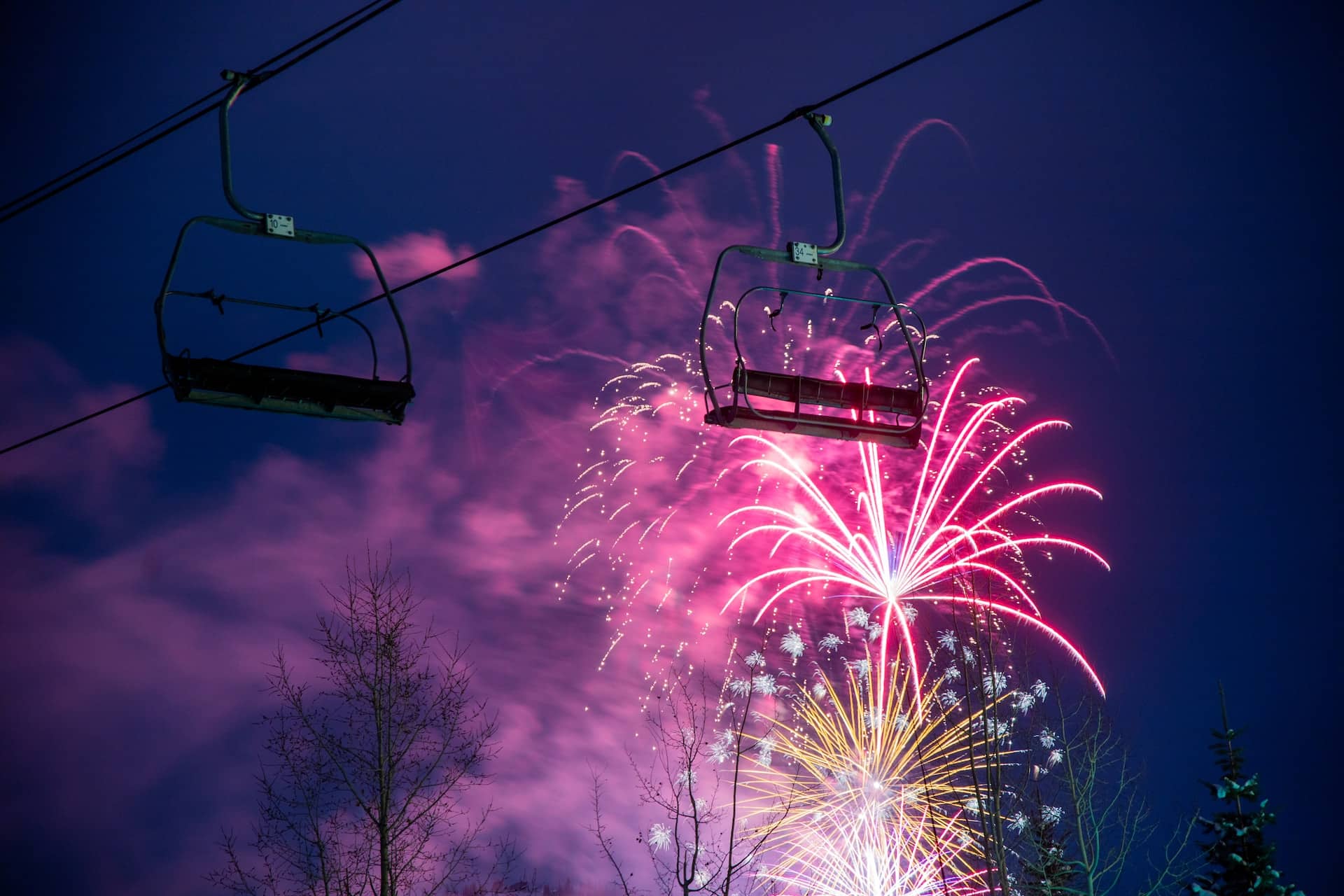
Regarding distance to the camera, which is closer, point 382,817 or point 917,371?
point 917,371

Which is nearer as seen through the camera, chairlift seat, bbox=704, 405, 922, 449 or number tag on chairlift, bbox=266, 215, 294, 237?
chairlift seat, bbox=704, 405, 922, 449

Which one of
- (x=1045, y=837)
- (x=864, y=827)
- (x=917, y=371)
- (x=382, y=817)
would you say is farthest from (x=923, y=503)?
(x=917, y=371)

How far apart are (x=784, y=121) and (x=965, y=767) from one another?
19.3m

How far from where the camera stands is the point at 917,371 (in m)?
7.77

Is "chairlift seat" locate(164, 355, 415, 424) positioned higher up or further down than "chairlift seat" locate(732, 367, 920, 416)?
further down

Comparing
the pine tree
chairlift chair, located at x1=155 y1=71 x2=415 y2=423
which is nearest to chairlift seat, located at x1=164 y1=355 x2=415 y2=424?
chairlift chair, located at x1=155 y1=71 x2=415 y2=423

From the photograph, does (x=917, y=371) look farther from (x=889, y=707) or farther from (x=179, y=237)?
(x=889, y=707)

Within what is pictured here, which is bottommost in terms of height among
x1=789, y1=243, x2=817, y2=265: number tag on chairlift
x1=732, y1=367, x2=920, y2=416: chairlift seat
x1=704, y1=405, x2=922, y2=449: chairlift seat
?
x1=704, y1=405, x2=922, y2=449: chairlift seat

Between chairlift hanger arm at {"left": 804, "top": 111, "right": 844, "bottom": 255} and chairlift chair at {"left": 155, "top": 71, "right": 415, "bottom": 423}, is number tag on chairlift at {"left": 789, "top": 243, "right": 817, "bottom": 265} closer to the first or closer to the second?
chairlift hanger arm at {"left": 804, "top": 111, "right": 844, "bottom": 255}

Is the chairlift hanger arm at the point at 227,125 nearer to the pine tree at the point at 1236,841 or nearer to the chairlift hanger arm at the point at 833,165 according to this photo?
the chairlift hanger arm at the point at 833,165

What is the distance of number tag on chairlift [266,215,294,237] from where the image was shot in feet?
24.3

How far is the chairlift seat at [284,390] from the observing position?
22.4 ft

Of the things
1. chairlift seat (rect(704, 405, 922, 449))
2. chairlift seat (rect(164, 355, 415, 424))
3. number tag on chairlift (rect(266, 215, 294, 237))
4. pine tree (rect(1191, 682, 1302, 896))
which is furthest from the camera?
pine tree (rect(1191, 682, 1302, 896))

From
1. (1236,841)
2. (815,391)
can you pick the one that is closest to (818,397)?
(815,391)
